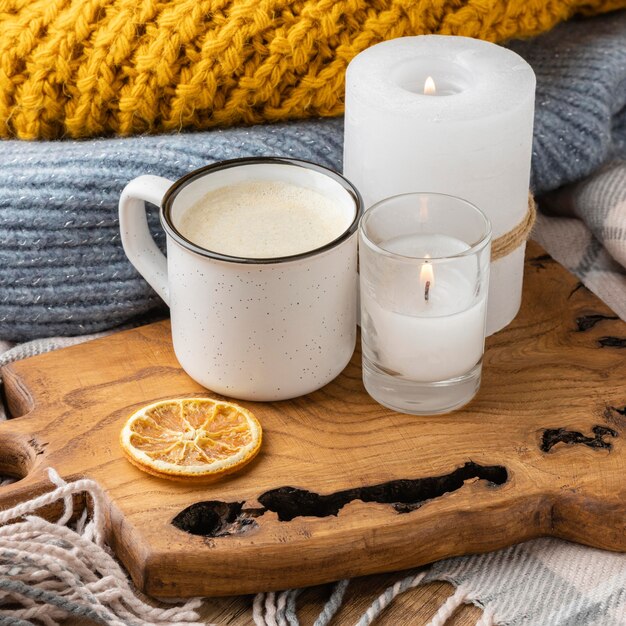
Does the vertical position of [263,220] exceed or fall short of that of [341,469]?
it exceeds it

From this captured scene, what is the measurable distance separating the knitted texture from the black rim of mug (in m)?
0.09

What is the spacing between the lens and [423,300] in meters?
0.62

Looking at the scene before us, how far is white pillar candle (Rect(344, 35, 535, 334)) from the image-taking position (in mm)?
635

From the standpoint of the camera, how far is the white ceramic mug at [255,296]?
2.01 ft

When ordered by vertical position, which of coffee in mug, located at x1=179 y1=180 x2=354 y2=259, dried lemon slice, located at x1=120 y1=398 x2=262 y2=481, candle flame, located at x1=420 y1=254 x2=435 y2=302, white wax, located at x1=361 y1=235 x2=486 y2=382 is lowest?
dried lemon slice, located at x1=120 y1=398 x2=262 y2=481

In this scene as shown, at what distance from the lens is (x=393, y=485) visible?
0.60 m

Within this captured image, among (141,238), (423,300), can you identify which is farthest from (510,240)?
(141,238)

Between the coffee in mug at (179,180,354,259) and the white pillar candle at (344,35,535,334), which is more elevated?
the white pillar candle at (344,35,535,334)

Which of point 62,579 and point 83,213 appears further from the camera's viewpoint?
point 83,213

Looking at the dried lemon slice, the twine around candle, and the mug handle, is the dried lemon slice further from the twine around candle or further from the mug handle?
the twine around candle

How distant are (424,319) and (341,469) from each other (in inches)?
4.1

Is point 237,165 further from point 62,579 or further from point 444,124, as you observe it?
point 62,579

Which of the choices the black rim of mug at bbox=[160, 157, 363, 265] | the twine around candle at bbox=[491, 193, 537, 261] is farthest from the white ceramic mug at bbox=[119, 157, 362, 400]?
the twine around candle at bbox=[491, 193, 537, 261]

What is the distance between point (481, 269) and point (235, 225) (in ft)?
0.52
